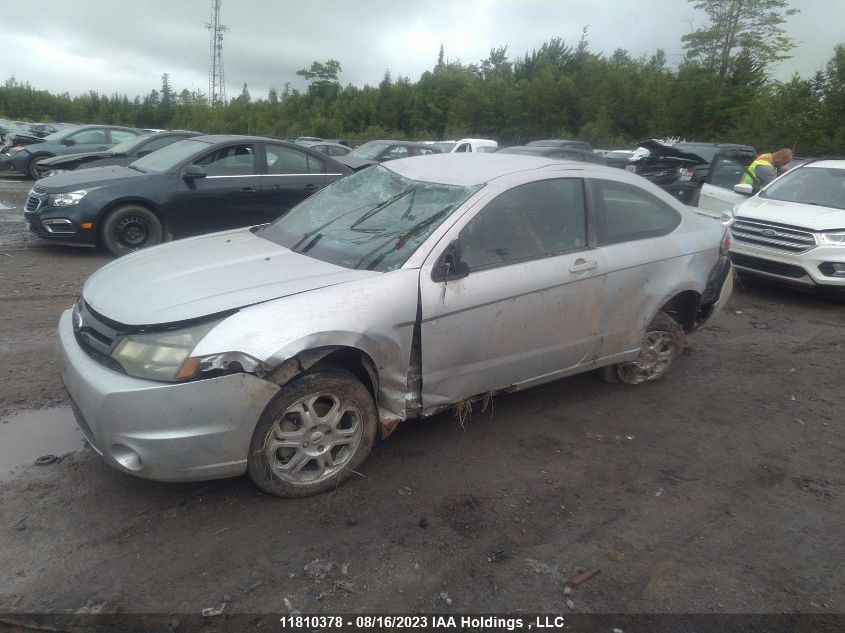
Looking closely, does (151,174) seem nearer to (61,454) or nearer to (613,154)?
(61,454)

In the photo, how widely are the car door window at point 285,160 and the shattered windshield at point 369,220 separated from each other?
15.3ft

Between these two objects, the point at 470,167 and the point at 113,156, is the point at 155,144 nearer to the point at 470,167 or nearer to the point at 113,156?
the point at 113,156

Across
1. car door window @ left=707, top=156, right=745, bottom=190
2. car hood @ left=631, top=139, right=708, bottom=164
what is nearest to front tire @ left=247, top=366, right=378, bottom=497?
car door window @ left=707, top=156, right=745, bottom=190

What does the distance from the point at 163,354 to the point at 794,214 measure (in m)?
7.91

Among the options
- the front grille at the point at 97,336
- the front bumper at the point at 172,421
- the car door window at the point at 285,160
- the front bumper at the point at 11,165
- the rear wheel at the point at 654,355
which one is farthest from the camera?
the front bumper at the point at 11,165

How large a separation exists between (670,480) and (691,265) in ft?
6.10

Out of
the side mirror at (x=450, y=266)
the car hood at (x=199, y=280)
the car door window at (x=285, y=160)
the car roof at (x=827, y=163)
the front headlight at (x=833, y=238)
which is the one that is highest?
the car roof at (x=827, y=163)

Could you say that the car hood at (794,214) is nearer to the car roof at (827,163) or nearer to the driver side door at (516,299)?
the car roof at (827,163)

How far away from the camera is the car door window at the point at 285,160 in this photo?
932cm

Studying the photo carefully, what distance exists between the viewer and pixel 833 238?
7855mm

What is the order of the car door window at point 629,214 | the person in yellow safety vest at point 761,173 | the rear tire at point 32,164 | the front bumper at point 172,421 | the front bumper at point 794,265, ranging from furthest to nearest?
1. the rear tire at point 32,164
2. the person in yellow safety vest at point 761,173
3. the front bumper at point 794,265
4. the car door window at point 629,214
5. the front bumper at point 172,421

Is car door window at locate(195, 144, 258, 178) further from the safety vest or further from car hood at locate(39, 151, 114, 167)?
the safety vest

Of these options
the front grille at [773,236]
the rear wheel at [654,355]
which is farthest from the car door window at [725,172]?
the rear wheel at [654,355]

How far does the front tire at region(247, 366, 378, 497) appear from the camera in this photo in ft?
11.0
